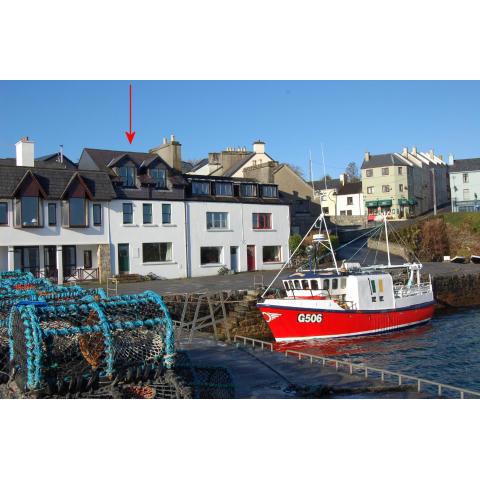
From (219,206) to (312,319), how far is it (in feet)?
58.0

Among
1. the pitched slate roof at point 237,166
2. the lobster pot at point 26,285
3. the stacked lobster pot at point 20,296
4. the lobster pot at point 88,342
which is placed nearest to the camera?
the lobster pot at point 88,342

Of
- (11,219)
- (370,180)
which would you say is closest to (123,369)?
(11,219)

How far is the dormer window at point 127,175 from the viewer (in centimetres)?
3550

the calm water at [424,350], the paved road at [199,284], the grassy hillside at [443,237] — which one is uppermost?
the grassy hillside at [443,237]

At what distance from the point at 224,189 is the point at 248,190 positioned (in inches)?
80.7

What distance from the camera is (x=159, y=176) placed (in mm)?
37031

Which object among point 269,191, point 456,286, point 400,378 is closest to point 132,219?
point 269,191

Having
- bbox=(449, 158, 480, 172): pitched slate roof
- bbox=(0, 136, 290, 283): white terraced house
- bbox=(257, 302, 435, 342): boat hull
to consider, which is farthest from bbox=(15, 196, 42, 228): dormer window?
bbox=(449, 158, 480, 172): pitched slate roof

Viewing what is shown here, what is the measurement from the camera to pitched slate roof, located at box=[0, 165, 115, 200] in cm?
3083

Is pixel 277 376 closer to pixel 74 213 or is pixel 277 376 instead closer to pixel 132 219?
pixel 74 213

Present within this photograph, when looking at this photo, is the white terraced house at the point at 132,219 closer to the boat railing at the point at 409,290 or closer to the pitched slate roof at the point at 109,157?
the pitched slate roof at the point at 109,157

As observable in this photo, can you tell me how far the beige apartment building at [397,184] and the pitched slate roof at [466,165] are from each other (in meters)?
3.63

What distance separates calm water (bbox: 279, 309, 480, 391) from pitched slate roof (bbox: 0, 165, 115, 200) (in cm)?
1665

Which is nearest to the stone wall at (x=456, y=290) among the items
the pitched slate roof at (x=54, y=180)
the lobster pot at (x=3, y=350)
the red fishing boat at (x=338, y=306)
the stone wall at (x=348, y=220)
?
the red fishing boat at (x=338, y=306)
